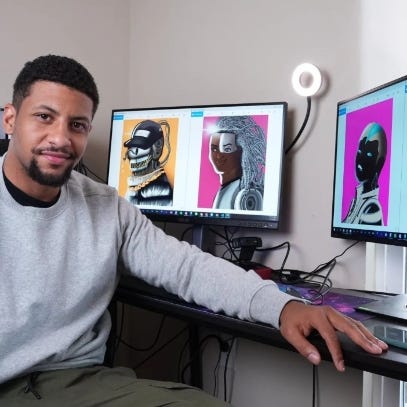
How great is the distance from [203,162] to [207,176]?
49 mm

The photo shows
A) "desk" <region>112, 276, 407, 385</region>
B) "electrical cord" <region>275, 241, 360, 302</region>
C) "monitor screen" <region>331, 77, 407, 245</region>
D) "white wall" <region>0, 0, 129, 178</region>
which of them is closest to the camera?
"desk" <region>112, 276, 407, 385</region>

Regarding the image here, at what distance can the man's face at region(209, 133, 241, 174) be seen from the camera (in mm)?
1456

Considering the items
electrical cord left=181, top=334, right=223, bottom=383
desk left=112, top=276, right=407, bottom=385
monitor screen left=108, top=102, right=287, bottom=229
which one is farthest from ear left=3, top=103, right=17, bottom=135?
electrical cord left=181, top=334, right=223, bottom=383

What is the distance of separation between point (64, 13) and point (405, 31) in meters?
1.27

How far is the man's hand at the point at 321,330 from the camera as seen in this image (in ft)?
2.30

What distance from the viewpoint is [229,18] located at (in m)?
1.66

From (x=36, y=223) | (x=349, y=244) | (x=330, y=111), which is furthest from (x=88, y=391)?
(x=330, y=111)

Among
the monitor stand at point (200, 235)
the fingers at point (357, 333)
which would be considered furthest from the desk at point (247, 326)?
the monitor stand at point (200, 235)

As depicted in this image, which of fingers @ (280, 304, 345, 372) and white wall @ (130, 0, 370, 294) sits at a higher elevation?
white wall @ (130, 0, 370, 294)

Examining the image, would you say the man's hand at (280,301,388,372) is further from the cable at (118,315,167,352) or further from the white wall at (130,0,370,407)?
the cable at (118,315,167,352)

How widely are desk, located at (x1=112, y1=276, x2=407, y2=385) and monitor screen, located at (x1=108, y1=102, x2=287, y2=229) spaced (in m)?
0.38

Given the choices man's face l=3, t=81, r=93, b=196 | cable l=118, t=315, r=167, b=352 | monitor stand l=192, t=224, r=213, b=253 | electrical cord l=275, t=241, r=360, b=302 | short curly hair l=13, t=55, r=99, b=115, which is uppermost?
short curly hair l=13, t=55, r=99, b=115

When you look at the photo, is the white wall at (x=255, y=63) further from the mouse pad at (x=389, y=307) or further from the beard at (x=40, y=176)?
the beard at (x=40, y=176)

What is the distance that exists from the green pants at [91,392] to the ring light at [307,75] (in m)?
0.91
